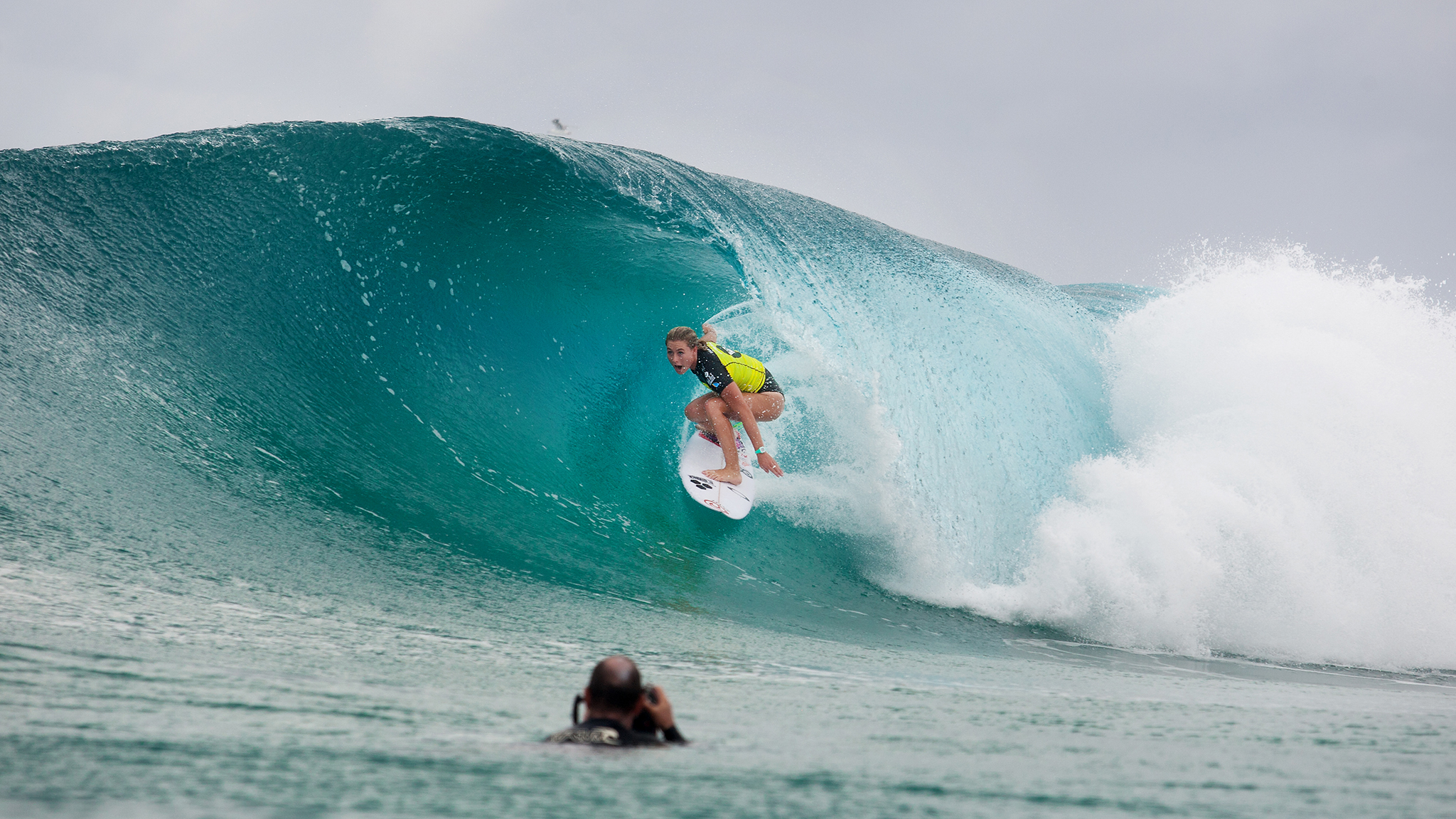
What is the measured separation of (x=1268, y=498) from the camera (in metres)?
6.05

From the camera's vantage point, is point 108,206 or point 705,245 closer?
point 108,206

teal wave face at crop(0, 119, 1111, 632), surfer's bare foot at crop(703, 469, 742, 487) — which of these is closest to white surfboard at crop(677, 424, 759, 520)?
surfer's bare foot at crop(703, 469, 742, 487)

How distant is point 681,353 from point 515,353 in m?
2.14

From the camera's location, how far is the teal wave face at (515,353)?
4977 millimetres

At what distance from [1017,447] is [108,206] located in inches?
266

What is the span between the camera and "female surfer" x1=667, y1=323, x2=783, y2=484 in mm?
4926

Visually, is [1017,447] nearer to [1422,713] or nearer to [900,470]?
[900,470]

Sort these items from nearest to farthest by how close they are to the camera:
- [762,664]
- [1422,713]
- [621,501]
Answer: [1422,713]
[762,664]
[621,501]

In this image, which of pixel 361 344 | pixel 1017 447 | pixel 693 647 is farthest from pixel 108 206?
pixel 1017 447

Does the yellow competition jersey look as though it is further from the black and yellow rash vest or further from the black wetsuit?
the black wetsuit

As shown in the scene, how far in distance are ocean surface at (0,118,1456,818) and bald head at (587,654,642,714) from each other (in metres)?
0.12

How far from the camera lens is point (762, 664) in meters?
3.29

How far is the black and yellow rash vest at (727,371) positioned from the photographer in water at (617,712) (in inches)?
131

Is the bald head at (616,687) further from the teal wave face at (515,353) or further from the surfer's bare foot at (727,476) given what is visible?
the surfer's bare foot at (727,476)
